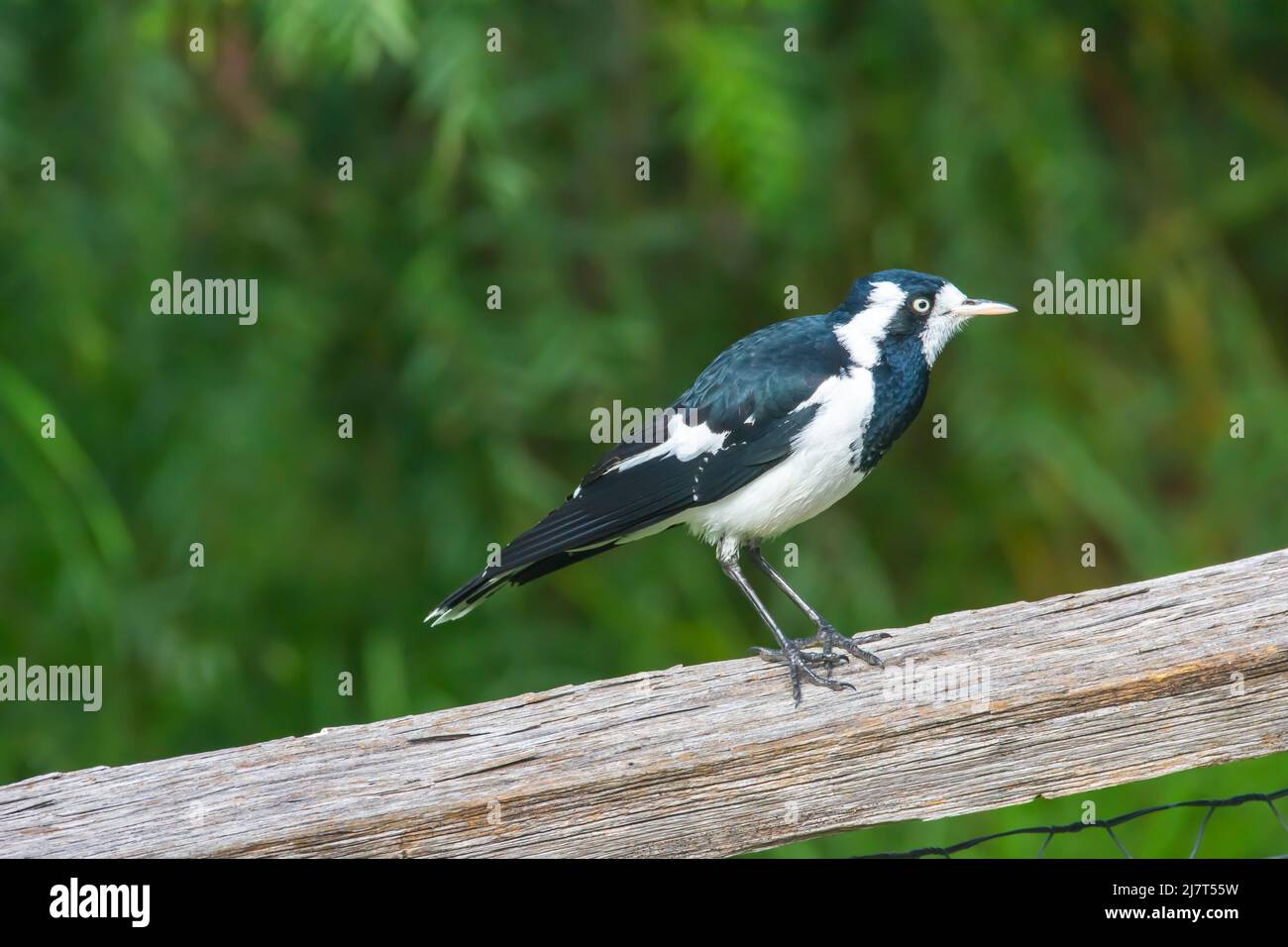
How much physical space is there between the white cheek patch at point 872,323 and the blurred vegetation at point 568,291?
1199 millimetres

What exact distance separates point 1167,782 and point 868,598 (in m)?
1.07

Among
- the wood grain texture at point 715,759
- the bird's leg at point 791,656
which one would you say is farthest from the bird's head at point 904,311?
the wood grain texture at point 715,759

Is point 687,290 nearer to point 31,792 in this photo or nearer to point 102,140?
point 102,140

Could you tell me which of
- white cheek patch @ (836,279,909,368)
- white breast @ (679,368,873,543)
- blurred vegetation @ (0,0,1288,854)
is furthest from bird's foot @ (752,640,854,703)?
blurred vegetation @ (0,0,1288,854)

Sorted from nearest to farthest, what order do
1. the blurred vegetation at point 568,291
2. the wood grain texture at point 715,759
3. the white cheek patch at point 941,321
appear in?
the wood grain texture at point 715,759 < the white cheek patch at point 941,321 < the blurred vegetation at point 568,291

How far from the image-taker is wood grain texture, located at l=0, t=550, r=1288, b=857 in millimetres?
1628

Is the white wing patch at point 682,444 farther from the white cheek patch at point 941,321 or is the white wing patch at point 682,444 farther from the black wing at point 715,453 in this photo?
the white cheek patch at point 941,321

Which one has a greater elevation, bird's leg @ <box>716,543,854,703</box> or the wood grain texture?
bird's leg @ <box>716,543,854,703</box>

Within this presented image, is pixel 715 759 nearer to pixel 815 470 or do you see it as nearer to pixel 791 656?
pixel 791 656

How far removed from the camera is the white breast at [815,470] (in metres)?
2.62

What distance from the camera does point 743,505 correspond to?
2697mm

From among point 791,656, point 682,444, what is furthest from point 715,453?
point 791,656

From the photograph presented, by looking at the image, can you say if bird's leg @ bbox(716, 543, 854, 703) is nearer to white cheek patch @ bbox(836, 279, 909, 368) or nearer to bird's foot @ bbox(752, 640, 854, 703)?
bird's foot @ bbox(752, 640, 854, 703)

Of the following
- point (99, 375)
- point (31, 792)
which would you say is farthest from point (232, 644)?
point (31, 792)
